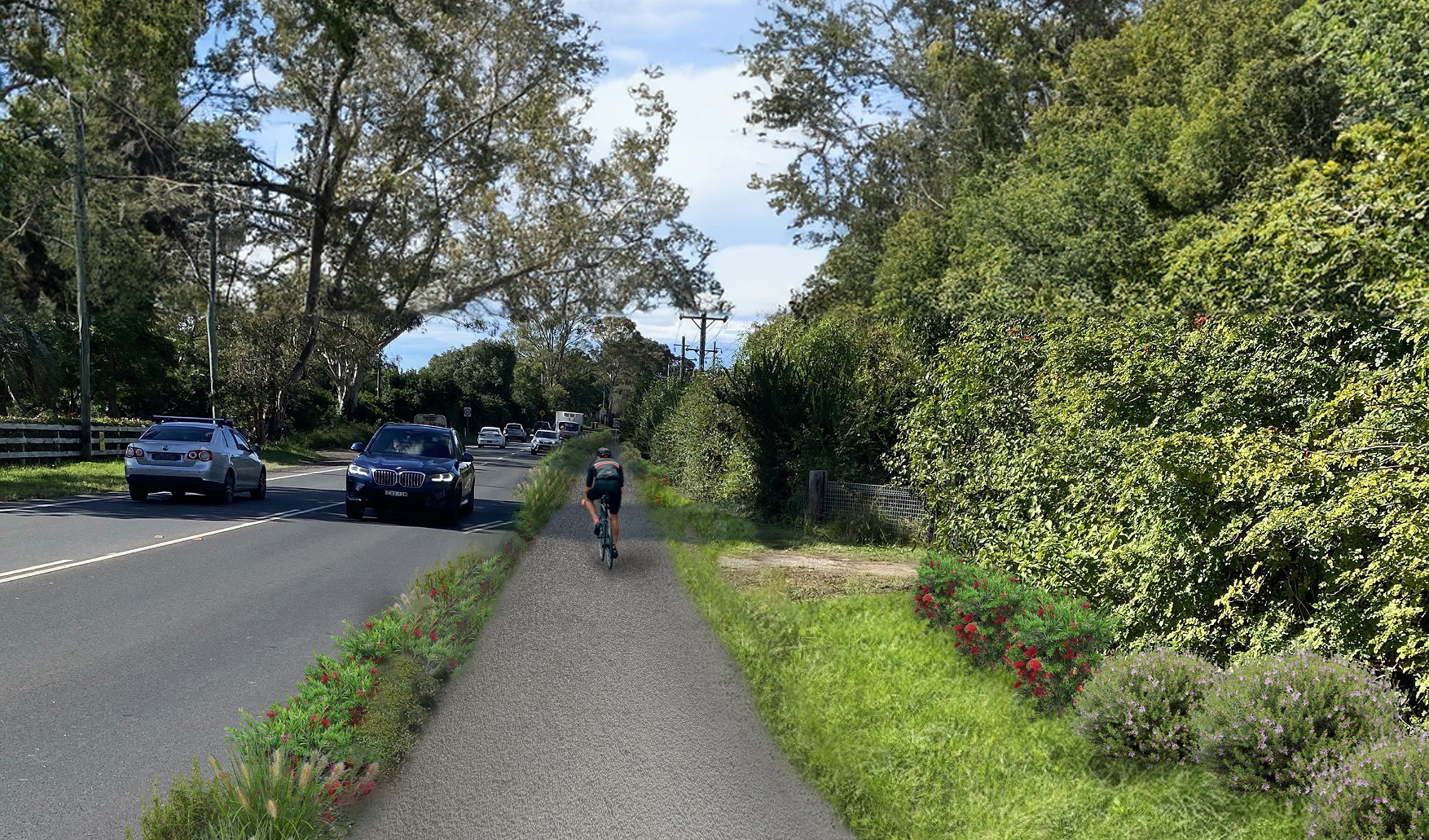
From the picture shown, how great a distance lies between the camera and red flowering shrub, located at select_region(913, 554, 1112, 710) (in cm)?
696

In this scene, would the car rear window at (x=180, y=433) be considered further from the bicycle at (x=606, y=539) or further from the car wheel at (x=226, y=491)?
the bicycle at (x=606, y=539)

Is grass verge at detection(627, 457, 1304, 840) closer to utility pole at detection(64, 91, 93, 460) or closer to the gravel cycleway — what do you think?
the gravel cycleway

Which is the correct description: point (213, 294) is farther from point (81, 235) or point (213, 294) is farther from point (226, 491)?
point (226, 491)

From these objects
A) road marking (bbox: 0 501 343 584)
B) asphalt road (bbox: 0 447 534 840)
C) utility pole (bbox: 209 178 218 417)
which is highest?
utility pole (bbox: 209 178 218 417)

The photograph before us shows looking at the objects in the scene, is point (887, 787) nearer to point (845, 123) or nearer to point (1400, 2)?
point (1400, 2)

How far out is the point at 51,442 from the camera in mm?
30625

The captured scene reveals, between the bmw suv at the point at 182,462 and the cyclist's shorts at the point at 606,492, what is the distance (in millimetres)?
10559

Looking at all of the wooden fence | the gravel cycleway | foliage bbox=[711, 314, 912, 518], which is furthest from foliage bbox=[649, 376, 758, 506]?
the wooden fence

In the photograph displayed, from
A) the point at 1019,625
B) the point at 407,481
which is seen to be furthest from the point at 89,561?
the point at 1019,625

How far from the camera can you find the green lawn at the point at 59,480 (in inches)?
866

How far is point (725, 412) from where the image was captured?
2455cm

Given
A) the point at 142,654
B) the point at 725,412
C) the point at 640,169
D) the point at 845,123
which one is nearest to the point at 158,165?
the point at 640,169

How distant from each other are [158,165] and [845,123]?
1077 inches

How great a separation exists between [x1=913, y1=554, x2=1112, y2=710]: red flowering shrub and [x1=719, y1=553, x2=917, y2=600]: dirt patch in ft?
6.82
